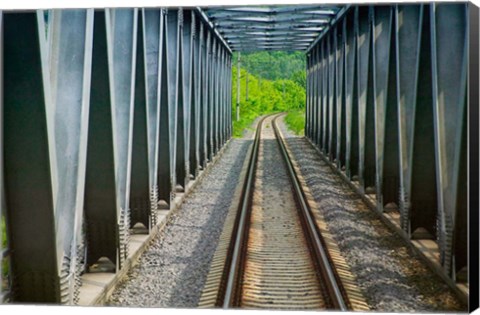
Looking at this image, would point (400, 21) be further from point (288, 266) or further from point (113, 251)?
point (113, 251)

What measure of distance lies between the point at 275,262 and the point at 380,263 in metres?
1.31

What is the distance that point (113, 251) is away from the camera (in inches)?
267

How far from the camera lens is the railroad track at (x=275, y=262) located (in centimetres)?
607

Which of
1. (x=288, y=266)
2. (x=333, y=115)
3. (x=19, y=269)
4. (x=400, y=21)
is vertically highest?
(x=400, y=21)

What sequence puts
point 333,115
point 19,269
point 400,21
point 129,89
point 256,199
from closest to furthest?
point 19,269 → point 129,89 → point 400,21 → point 256,199 → point 333,115

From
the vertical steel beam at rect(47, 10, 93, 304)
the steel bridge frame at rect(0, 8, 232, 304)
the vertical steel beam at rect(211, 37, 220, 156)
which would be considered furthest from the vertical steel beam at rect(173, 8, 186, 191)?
the vertical steel beam at rect(211, 37, 220, 156)

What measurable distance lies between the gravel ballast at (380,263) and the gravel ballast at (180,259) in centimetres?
185

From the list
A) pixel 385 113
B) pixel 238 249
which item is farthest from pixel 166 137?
pixel 385 113

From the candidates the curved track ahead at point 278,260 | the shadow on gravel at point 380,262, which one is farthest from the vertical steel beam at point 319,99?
the shadow on gravel at point 380,262

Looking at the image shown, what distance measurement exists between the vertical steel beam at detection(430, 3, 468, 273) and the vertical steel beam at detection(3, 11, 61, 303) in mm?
3956

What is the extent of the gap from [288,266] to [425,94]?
277 cm

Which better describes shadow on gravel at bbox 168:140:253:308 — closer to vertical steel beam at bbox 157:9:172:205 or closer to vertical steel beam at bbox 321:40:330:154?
vertical steel beam at bbox 157:9:172:205

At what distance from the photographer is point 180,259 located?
25.3ft

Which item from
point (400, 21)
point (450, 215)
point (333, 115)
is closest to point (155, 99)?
point (400, 21)
